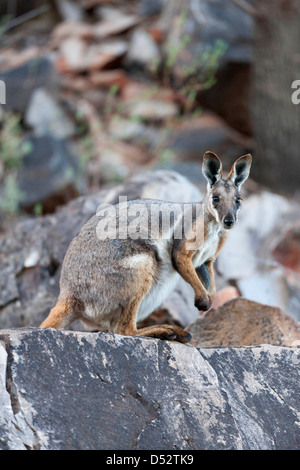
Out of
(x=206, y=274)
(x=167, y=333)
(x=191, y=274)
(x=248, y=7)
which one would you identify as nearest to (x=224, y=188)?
(x=191, y=274)

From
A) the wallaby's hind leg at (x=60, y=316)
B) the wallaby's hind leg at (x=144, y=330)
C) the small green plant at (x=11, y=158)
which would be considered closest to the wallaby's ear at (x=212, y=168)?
the wallaby's hind leg at (x=144, y=330)

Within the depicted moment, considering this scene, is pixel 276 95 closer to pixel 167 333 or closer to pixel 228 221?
pixel 228 221

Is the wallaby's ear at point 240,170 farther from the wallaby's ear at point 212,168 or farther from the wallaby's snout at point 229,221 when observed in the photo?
the wallaby's snout at point 229,221

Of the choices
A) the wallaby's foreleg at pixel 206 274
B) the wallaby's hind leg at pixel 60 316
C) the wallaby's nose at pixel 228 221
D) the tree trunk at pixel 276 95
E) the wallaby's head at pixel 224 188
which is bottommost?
the tree trunk at pixel 276 95

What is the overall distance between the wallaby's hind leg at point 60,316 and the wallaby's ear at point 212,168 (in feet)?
3.98

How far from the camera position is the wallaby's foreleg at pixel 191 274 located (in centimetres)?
423

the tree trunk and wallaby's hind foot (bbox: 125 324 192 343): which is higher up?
wallaby's hind foot (bbox: 125 324 192 343)

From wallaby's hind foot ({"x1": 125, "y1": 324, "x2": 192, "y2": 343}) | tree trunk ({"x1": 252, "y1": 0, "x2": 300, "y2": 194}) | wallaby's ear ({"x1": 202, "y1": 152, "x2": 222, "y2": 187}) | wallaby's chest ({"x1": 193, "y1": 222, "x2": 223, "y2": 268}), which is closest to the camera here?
wallaby's hind foot ({"x1": 125, "y1": 324, "x2": 192, "y2": 343})

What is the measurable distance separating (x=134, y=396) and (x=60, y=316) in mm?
830


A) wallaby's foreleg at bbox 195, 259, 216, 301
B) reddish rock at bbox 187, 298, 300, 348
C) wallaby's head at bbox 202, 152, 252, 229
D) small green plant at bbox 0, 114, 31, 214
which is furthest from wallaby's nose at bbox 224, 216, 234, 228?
small green plant at bbox 0, 114, 31, 214

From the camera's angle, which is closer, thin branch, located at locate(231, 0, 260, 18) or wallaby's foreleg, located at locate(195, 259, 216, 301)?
wallaby's foreleg, located at locate(195, 259, 216, 301)

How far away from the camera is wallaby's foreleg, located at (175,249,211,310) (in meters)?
4.23

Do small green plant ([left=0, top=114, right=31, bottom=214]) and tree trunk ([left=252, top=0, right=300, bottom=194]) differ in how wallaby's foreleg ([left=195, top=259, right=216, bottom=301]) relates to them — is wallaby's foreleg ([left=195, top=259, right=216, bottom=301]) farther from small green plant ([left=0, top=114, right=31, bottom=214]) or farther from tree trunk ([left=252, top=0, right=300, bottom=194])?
tree trunk ([left=252, top=0, right=300, bottom=194])
